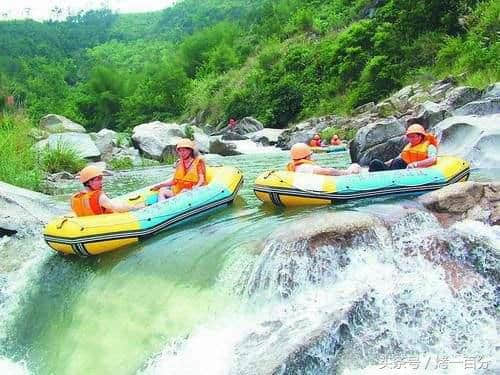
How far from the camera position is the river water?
4.36 metres

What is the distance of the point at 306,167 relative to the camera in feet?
25.0

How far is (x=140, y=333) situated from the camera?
5000 millimetres

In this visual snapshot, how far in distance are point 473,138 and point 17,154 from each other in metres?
7.89

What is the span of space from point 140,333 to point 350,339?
5.64 feet

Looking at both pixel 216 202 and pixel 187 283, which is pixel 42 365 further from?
pixel 216 202

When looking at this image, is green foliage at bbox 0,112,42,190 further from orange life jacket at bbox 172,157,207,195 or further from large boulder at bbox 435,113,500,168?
large boulder at bbox 435,113,500,168

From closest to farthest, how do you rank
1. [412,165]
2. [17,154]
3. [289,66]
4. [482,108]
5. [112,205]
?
[112,205] → [412,165] → [482,108] → [17,154] → [289,66]

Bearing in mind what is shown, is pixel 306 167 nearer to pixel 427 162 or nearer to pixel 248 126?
pixel 427 162

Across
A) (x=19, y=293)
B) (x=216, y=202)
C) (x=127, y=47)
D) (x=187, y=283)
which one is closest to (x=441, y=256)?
(x=187, y=283)

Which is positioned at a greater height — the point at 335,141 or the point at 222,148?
the point at 335,141

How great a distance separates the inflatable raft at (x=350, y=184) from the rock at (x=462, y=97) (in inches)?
207

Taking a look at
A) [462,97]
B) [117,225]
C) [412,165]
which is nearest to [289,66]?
[462,97]

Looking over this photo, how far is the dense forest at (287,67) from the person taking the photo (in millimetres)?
17250

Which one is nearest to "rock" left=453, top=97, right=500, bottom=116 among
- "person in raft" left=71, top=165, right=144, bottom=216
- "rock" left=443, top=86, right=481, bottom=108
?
"rock" left=443, top=86, right=481, bottom=108
